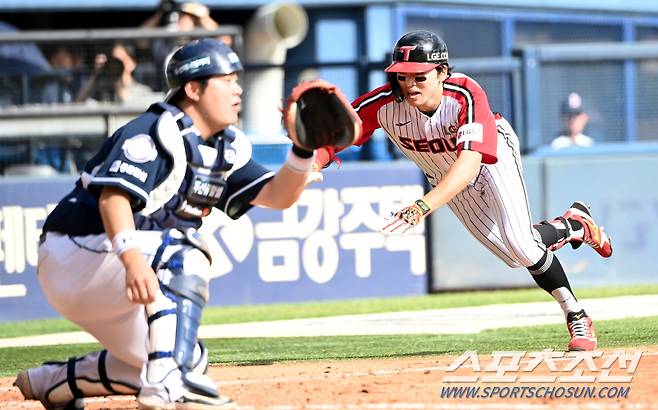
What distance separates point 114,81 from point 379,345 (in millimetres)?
4424

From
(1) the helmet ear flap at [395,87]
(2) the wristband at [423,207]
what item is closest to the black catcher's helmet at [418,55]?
(1) the helmet ear flap at [395,87]

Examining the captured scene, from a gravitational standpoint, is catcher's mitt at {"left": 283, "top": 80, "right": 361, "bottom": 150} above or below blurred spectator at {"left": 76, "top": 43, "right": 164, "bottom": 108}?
below

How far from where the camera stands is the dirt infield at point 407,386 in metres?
5.15

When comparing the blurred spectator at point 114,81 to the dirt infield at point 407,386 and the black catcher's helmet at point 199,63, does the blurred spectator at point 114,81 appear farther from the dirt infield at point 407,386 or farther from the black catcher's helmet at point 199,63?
the black catcher's helmet at point 199,63

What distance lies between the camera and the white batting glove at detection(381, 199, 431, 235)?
6094mm

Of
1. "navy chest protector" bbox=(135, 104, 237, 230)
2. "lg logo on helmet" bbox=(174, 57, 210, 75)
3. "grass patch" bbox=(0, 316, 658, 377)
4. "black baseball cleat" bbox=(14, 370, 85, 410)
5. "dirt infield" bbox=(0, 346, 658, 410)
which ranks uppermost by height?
"lg logo on helmet" bbox=(174, 57, 210, 75)

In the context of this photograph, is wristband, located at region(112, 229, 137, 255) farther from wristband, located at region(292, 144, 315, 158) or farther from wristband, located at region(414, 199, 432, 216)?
wristband, located at region(414, 199, 432, 216)

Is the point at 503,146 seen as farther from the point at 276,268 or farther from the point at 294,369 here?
the point at 276,268

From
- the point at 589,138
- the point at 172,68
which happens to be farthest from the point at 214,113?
the point at 589,138

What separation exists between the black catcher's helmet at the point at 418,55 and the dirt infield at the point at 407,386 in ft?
5.28

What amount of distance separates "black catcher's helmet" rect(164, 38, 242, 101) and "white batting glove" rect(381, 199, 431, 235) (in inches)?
56.0

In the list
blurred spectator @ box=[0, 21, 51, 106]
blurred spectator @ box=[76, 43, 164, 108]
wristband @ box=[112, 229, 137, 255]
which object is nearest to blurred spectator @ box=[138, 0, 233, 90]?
blurred spectator @ box=[76, 43, 164, 108]

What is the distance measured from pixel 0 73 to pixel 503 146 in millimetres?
5741

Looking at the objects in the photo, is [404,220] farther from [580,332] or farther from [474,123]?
[580,332]
